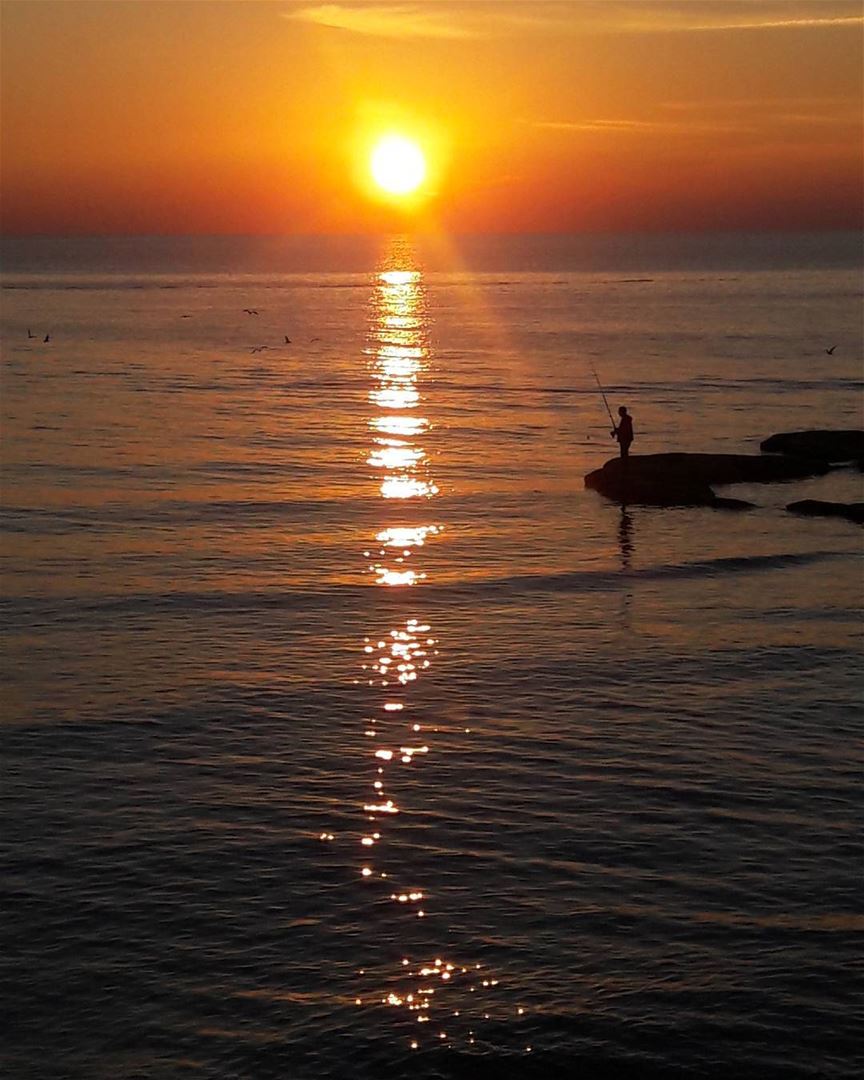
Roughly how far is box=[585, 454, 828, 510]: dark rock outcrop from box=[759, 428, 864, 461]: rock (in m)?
2.54

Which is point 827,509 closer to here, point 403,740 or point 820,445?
point 820,445

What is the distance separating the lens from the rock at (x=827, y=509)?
164 feet

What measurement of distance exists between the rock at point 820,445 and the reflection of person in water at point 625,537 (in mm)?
12344

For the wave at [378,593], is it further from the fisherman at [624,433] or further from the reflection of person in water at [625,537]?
the fisherman at [624,433]

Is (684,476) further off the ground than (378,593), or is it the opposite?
(684,476)

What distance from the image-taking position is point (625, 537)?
155 ft

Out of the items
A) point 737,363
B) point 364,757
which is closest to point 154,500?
point 364,757

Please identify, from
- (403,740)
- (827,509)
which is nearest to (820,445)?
(827,509)

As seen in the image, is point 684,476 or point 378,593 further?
point 684,476

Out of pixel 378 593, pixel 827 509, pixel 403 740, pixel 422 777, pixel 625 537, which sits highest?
pixel 827 509

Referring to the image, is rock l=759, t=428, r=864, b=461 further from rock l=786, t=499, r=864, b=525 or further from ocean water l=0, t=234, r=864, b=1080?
rock l=786, t=499, r=864, b=525

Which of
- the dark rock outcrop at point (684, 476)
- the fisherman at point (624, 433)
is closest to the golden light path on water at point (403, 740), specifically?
the dark rock outcrop at point (684, 476)

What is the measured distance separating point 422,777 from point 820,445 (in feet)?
128

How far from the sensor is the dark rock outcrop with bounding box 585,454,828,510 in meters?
52.2
